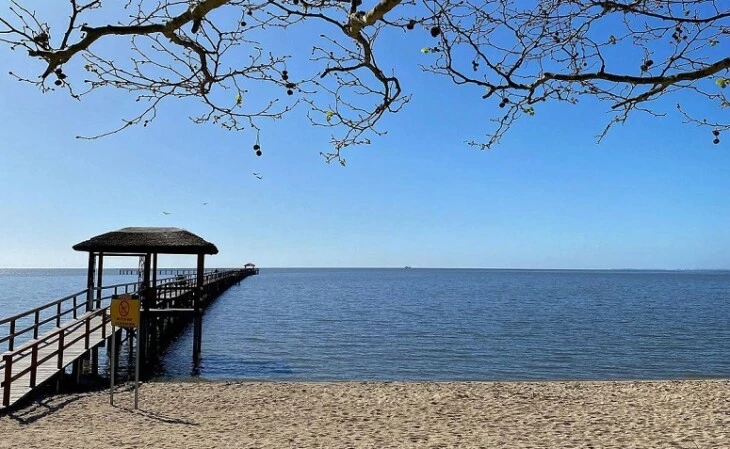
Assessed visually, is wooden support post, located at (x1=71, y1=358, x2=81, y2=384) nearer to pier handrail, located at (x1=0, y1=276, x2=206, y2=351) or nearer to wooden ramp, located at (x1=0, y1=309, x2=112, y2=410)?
wooden ramp, located at (x1=0, y1=309, x2=112, y2=410)

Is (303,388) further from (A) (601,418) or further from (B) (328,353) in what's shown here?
(B) (328,353)

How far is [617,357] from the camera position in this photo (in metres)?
20.1

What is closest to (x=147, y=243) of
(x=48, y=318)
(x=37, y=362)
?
(x=48, y=318)

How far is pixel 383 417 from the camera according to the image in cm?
881

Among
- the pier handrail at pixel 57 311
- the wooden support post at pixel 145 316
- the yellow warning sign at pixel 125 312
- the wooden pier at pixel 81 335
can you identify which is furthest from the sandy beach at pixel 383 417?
the wooden support post at pixel 145 316

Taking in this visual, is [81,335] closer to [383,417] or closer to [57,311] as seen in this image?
[57,311]

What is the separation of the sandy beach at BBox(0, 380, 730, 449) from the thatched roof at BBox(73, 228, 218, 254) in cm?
687

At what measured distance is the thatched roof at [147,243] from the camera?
1770 cm

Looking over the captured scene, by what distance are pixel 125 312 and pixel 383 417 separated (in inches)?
150

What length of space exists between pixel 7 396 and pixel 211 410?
271 cm

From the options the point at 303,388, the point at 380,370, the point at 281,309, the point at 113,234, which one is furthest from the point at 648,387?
the point at 281,309

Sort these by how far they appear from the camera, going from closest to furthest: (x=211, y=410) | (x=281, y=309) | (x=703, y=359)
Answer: (x=211, y=410)
(x=703, y=359)
(x=281, y=309)

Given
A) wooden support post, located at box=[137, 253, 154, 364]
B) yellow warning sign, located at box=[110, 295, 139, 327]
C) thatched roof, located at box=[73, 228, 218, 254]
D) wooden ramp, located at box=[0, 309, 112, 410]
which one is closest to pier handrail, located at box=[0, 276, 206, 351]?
wooden ramp, located at box=[0, 309, 112, 410]

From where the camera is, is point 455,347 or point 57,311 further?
point 455,347
